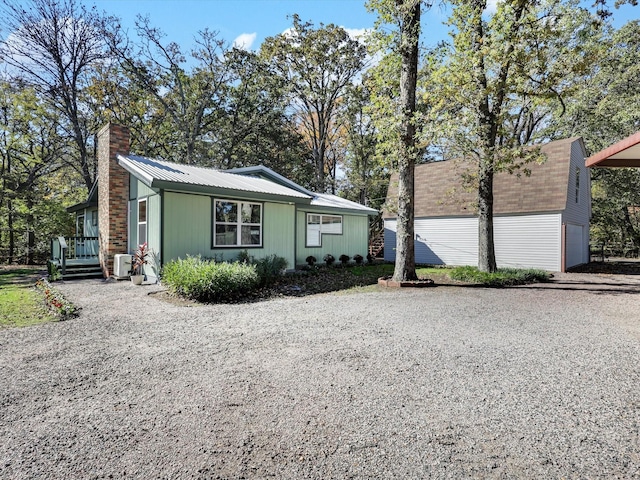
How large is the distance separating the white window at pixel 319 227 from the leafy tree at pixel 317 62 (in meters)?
10.3

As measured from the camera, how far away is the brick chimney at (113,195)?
10.6m

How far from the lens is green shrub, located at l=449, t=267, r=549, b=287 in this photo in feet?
31.6

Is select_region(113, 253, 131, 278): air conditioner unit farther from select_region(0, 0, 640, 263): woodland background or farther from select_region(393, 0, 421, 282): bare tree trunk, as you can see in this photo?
select_region(0, 0, 640, 263): woodland background

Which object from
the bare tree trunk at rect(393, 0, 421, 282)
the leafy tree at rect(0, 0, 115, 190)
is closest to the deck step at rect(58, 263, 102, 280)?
the bare tree trunk at rect(393, 0, 421, 282)

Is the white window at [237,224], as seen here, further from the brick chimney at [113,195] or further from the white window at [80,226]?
the white window at [80,226]

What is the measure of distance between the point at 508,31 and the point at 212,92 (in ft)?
58.1

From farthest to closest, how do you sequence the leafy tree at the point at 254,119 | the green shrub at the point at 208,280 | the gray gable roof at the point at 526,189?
1. the leafy tree at the point at 254,119
2. the gray gable roof at the point at 526,189
3. the green shrub at the point at 208,280

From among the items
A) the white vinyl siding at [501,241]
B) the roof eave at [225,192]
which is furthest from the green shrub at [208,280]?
the white vinyl siding at [501,241]

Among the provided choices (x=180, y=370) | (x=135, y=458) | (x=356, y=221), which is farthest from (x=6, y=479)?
(x=356, y=221)

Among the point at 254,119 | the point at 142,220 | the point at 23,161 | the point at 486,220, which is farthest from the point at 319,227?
the point at 23,161

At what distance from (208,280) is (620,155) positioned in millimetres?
7622

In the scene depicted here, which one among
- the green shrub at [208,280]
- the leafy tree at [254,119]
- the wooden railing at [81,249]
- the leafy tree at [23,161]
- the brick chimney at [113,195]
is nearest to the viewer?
the green shrub at [208,280]

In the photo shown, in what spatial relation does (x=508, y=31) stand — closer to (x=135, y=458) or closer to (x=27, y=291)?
(x=135, y=458)

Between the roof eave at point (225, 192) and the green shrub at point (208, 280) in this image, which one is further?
the roof eave at point (225, 192)
